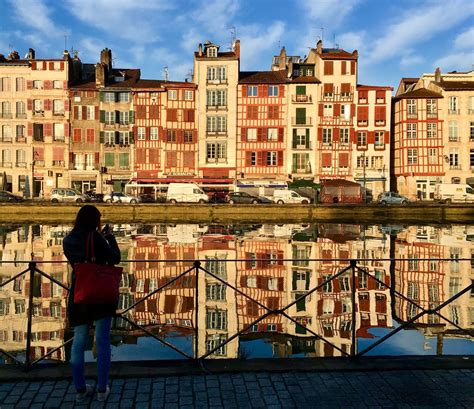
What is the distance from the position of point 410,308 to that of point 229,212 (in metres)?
26.3

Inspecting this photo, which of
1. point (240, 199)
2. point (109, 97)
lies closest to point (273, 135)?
point (240, 199)

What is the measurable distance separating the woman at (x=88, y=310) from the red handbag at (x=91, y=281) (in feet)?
0.14

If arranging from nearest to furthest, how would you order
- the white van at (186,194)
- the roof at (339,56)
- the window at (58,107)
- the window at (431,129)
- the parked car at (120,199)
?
the parked car at (120,199), the white van at (186,194), the roof at (339,56), the window at (58,107), the window at (431,129)

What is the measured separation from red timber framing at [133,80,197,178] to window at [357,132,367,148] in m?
17.3

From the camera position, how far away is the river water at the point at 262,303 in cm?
745

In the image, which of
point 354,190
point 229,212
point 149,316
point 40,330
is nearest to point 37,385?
point 40,330

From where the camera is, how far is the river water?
24.4 feet

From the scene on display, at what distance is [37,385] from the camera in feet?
14.5

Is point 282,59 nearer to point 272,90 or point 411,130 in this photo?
point 272,90

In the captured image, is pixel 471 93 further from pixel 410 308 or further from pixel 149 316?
pixel 149 316

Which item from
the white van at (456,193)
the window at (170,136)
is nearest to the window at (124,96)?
the window at (170,136)

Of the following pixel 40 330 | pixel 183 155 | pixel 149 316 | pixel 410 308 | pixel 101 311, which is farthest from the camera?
pixel 183 155

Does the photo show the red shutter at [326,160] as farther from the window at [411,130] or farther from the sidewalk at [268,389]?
the sidewalk at [268,389]

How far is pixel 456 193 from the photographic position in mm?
42812
